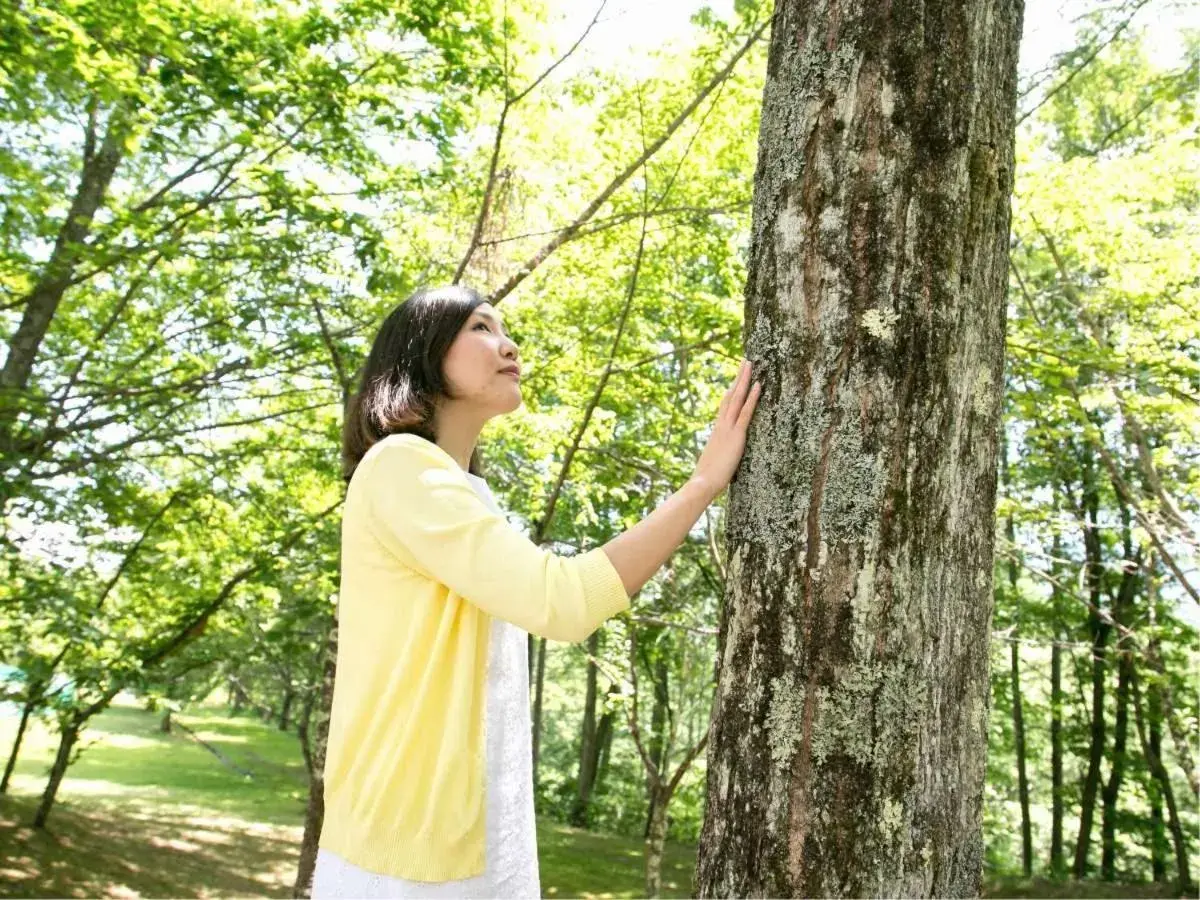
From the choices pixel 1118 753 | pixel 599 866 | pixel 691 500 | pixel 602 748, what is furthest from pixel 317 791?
pixel 602 748

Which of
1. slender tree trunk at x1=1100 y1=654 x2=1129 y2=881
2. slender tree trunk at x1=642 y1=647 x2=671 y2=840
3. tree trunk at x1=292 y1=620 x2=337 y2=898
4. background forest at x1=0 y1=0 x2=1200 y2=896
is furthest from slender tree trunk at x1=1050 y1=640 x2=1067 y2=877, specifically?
tree trunk at x1=292 y1=620 x2=337 y2=898

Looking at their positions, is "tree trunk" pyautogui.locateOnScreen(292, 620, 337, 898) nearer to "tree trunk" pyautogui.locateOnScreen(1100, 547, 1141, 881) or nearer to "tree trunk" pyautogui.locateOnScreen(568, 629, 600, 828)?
"tree trunk" pyautogui.locateOnScreen(568, 629, 600, 828)

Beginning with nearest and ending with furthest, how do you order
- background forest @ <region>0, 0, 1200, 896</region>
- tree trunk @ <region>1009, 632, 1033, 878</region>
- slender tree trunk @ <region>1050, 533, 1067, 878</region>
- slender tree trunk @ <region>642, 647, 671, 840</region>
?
background forest @ <region>0, 0, 1200, 896</region> → slender tree trunk @ <region>642, 647, 671, 840</region> → slender tree trunk @ <region>1050, 533, 1067, 878</region> → tree trunk @ <region>1009, 632, 1033, 878</region>

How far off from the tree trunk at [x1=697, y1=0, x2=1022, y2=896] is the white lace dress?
1.55 ft

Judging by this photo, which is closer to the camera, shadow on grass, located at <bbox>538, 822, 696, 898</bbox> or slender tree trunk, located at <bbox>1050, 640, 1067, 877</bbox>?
shadow on grass, located at <bbox>538, 822, 696, 898</bbox>

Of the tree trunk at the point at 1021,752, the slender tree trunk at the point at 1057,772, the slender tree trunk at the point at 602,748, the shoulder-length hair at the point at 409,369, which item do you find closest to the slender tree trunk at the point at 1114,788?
the slender tree trunk at the point at 1057,772

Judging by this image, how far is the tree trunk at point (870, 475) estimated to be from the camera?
132 cm

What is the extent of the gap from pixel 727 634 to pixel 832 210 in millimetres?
687

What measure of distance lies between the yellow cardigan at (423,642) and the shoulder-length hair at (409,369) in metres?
0.26

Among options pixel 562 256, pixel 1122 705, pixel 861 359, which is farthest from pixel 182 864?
pixel 1122 705

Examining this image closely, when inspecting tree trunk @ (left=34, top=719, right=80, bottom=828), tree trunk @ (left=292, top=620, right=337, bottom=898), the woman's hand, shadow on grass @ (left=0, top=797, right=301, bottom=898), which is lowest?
shadow on grass @ (left=0, top=797, right=301, bottom=898)

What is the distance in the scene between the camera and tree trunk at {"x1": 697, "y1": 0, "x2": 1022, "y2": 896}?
1323mm

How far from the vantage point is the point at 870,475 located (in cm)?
139

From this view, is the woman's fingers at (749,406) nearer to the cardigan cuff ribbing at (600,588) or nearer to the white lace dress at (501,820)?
the cardigan cuff ribbing at (600,588)
